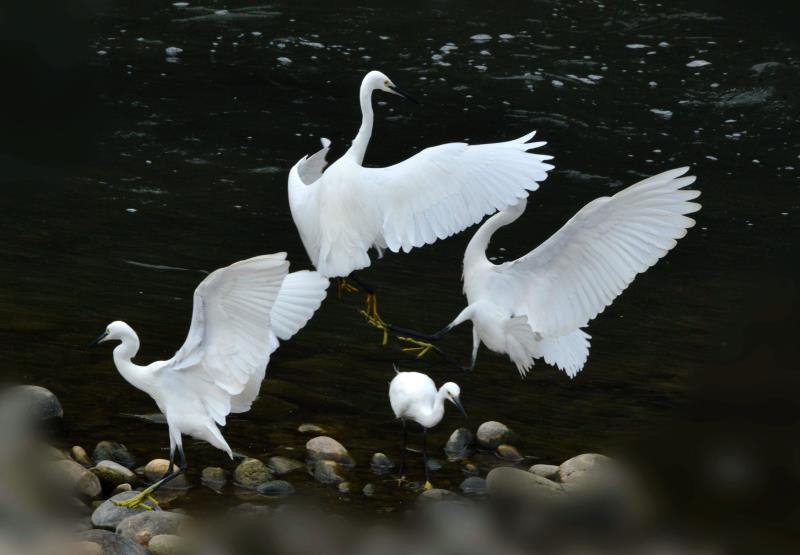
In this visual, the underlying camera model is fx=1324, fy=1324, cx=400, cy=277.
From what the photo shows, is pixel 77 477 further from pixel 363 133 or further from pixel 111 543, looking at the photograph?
pixel 363 133

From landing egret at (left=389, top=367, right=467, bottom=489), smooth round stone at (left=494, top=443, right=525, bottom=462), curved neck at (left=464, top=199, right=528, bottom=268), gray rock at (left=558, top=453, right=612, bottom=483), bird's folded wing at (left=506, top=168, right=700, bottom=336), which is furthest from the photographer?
curved neck at (left=464, top=199, right=528, bottom=268)

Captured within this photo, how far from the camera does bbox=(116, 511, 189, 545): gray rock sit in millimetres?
6918

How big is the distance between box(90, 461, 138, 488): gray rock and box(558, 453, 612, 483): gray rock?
260 cm

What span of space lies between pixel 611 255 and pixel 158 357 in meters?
3.46

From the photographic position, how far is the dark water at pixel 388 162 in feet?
29.6

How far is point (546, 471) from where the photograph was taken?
829 centimetres

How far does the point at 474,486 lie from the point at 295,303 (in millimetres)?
1605

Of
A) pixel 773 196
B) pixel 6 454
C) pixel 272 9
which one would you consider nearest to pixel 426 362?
pixel 6 454

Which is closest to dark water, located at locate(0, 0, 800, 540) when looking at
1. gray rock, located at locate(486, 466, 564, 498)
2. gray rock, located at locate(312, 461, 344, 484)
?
gray rock, located at locate(312, 461, 344, 484)

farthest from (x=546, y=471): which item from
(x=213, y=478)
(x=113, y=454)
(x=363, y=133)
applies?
(x=113, y=454)

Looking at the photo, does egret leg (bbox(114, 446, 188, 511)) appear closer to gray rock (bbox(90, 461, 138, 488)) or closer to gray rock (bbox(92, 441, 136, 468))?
gray rock (bbox(90, 461, 138, 488))

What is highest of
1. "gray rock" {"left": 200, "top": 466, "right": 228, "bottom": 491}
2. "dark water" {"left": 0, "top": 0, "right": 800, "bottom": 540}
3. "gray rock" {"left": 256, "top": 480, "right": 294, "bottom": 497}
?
"gray rock" {"left": 256, "top": 480, "right": 294, "bottom": 497}

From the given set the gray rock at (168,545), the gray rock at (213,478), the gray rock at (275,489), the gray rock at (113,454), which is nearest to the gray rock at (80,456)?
the gray rock at (113,454)

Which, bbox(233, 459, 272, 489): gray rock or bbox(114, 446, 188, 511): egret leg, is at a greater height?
bbox(114, 446, 188, 511): egret leg
